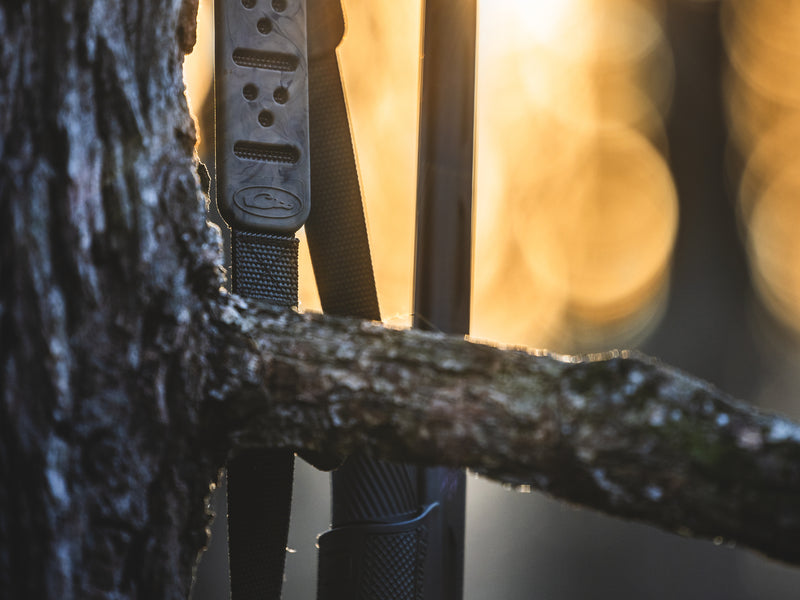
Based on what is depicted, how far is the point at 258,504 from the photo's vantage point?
2.58ft

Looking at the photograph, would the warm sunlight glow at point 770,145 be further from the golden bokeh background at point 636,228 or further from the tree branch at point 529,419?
the tree branch at point 529,419

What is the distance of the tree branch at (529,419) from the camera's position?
1.61ft

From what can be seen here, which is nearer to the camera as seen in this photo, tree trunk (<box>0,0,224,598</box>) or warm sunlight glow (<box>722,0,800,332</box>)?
tree trunk (<box>0,0,224,598</box>)

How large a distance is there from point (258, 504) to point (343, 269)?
0.29 metres

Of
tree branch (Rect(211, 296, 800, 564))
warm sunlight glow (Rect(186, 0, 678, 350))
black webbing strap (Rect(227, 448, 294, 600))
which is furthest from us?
warm sunlight glow (Rect(186, 0, 678, 350))

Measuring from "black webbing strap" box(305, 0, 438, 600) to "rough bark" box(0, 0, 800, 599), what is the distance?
0.29 meters

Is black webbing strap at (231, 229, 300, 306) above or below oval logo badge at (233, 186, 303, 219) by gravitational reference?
below

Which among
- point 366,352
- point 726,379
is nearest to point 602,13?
point 726,379

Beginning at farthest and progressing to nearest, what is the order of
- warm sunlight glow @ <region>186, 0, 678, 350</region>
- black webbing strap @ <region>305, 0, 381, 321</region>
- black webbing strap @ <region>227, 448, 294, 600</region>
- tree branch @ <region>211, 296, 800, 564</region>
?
warm sunlight glow @ <region>186, 0, 678, 350</region> < black webbing strap @ <region>305, 0, 381, 321</region> < black webbing strap @ <region>227, 448, 294, 600</region> < tree branch @ <region>211, 296, 800, 564</region>

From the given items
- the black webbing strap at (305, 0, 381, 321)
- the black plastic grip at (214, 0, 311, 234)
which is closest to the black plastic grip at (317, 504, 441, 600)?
the black webbing strap at (305, 0, 381, 321)

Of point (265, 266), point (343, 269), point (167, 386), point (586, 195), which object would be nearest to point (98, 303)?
point (167, 386)

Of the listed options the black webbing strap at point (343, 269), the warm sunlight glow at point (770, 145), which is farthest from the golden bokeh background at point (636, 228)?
the black webbing strap at point (343, 269)

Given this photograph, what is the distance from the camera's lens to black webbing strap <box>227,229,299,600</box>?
2.57 ft

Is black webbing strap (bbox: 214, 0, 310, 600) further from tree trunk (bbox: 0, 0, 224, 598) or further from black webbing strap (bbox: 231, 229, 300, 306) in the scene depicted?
tree trunk (bbox: 0, 0, 224, 598)
